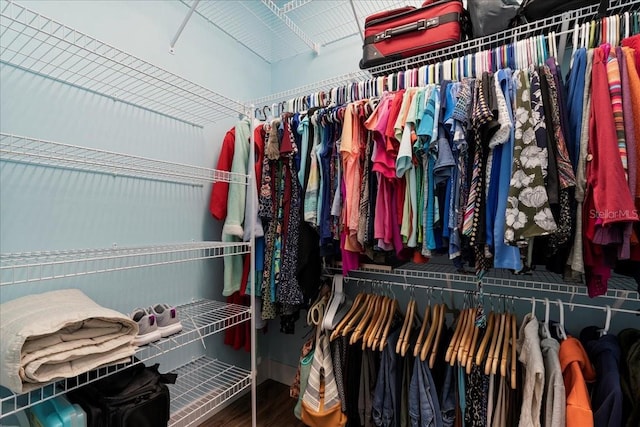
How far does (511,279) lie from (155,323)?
1.42 meters

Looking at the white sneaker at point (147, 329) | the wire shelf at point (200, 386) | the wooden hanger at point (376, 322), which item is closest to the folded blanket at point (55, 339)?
the white sneaker at point (147, 329)

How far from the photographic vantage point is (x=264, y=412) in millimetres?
1670

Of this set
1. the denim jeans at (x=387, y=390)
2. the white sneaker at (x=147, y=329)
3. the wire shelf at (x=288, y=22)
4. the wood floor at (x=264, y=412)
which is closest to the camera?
the white sneaker at (x=147, y=329)

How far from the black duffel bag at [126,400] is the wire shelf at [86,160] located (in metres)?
0.71

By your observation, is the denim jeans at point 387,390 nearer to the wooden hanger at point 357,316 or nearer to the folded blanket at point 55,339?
the wooden hanger at point 357,316

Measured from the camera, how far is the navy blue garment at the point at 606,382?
2.75ft

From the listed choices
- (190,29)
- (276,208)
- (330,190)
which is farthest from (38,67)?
(330,190)

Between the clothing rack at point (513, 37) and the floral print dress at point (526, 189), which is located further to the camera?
the clothing rack at point (513, 37)

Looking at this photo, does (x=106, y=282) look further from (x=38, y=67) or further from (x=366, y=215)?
(x=366, y=215)

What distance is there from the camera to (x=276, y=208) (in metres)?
1.50

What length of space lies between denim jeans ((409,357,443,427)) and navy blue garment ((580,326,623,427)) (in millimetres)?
470

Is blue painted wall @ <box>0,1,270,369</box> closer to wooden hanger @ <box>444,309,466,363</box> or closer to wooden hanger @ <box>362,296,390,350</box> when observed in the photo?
wooden hanger @ <box>362,296,390,350</box>

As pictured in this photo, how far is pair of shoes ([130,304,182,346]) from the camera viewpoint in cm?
105

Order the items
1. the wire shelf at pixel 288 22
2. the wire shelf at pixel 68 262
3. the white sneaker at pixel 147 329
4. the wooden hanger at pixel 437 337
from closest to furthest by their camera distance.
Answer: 1. the wire shelf at pixel 68 262
2. the white sneaker at pixel 147 329
3. the wooden hanger at pixel 437 337
4. the wire shelf at pixel 288 22
